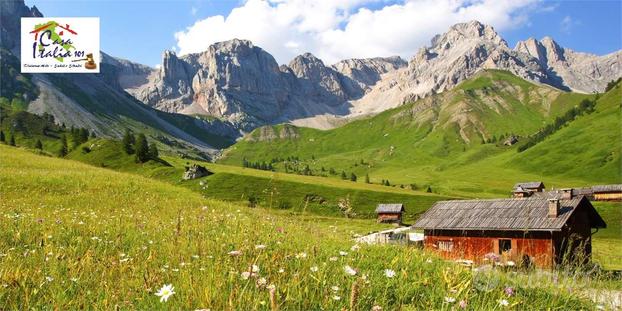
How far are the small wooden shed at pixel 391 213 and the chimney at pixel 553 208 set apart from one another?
66536mm

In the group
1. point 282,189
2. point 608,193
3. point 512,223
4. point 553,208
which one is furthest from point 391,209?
point 608,193

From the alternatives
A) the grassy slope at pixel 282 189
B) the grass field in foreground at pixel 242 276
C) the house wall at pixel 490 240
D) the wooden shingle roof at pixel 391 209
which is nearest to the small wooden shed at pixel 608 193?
the grassy slope at pixel 282 189

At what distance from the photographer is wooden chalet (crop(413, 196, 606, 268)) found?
46.9 meters

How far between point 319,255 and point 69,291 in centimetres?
398

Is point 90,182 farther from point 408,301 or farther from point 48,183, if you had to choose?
point 408,301

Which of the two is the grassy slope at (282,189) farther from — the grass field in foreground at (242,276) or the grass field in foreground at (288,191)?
the grass field in foreground at (242,276)

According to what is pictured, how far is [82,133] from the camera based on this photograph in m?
179

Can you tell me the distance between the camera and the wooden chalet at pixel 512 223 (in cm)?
4691

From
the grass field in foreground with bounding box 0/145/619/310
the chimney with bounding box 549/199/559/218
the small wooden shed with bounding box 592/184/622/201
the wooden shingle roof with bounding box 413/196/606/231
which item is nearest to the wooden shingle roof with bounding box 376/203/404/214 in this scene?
the wooden shingle roof with bounding box 413/196/606/231

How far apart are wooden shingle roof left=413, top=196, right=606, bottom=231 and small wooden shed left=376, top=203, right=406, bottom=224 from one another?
55573 mm

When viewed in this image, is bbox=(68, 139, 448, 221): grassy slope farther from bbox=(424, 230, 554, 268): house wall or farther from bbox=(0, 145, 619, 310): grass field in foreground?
bbox=(0, 145, 619, 310): grass field in foreground

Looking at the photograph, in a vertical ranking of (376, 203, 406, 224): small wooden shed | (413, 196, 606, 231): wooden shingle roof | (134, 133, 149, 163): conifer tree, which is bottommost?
(376, 203, 406, 224): small wooden shed

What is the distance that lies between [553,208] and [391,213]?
69716 mm

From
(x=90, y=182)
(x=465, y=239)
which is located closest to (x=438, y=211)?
(x=465, y=239)
